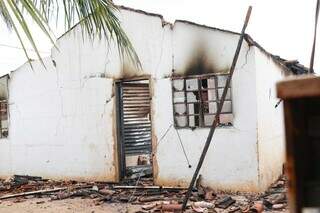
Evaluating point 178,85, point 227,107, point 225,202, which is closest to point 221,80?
point 227,107

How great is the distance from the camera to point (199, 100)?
26.2 ft

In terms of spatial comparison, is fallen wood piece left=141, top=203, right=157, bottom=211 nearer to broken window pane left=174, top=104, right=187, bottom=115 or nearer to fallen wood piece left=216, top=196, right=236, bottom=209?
fallen wood piece left=216, top=196, right=236, bottom=209

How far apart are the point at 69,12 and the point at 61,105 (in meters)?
7.22

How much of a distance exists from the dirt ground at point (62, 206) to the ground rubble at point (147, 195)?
0.15 metres

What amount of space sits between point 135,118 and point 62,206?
360 centimetres

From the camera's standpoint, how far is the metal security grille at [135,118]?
10.3 m

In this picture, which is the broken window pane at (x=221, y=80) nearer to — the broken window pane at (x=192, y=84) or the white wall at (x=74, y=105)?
the broken window pane at (x=192, y=84)

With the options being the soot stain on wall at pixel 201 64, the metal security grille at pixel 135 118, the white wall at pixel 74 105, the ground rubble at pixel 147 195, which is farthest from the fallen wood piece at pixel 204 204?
the metal security grille at pixel 135 118

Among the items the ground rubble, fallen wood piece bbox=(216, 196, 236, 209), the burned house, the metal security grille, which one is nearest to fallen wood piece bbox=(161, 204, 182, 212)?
the ground rubble

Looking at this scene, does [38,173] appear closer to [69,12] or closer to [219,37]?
[219,37]

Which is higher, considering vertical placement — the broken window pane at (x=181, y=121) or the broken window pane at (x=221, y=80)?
the broken window pane at (x=221, y=80)

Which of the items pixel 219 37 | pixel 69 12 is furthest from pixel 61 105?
pixel 69 12

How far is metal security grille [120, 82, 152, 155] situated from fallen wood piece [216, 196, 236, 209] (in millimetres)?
3724

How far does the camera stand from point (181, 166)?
8.29m
